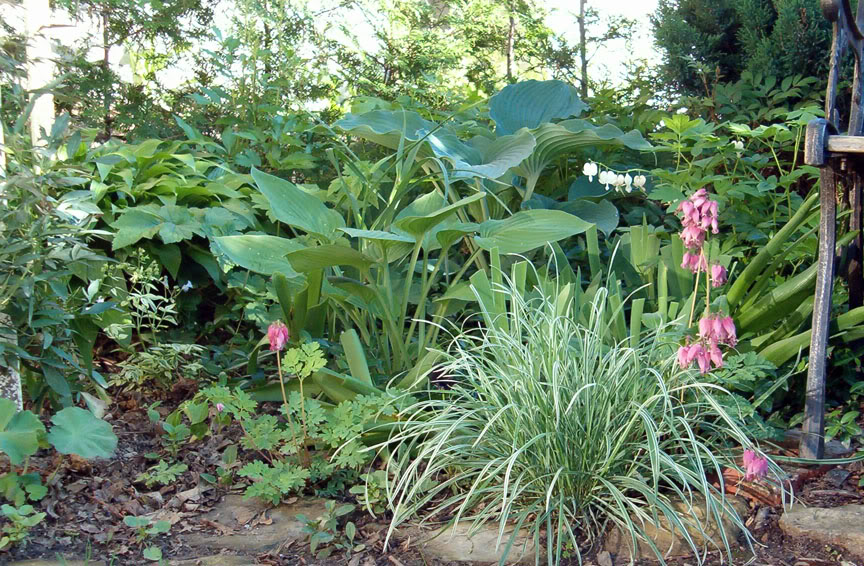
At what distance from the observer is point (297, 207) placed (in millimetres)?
2375

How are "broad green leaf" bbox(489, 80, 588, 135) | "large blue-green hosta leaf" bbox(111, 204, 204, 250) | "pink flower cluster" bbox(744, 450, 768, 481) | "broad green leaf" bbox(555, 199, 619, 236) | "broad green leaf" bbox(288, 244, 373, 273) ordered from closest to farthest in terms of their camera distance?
"pink flower cluster" bbox(744, 450, 768, 481), "broad green leaf" bbox(288, 244, 373, 273), "large blue-green hosta leaf" bbox(111, 204, 204, 250), "broad green leaf" bbox(555, 199, 619, 236), "broad green leaf" bbox(489, 80, 588, 135)

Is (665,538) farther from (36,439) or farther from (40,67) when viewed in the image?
(40,67)

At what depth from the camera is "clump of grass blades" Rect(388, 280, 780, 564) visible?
1711mm

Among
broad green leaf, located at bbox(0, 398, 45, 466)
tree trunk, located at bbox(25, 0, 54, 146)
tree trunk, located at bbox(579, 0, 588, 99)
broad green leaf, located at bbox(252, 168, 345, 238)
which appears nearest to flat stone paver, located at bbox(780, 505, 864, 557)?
broad green leaf, located at bbox(252, 168, 345, 238)

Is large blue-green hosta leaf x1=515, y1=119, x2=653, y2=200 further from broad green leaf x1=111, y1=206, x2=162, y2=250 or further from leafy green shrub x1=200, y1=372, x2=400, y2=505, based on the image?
broad green leaf x1=111, y1=206, x2=162, y2=250

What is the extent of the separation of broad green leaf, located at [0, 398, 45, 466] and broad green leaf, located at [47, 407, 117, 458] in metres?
0.05

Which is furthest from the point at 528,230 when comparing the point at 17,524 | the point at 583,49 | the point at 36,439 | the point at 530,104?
the point at 583,49

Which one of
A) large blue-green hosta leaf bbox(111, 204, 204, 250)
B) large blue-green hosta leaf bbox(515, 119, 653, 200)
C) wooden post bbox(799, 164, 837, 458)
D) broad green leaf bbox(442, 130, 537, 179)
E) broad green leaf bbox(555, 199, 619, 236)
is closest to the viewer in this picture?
wooden post bbox(799, 164, 837, 458)

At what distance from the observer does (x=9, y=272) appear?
74.5 inches

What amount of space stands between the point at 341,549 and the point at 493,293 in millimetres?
841

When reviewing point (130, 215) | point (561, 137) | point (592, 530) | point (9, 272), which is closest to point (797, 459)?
point (592, 530)

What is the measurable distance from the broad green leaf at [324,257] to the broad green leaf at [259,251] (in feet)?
0.26

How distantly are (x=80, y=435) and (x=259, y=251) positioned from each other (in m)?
0.74

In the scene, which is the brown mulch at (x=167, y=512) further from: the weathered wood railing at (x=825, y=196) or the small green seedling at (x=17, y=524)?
the weathered wood railing at (x=825, y=196)
